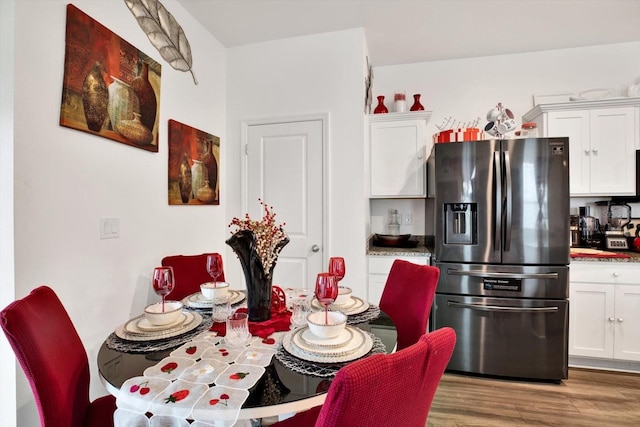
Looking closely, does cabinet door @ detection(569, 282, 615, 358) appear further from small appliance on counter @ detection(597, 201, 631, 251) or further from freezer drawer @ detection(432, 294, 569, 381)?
small appliance on counter @ detection(597, 201, 631, 251)

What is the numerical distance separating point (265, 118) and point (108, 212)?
1581mm

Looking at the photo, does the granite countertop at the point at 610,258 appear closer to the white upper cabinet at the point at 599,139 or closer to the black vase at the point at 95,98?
the white upper cabinet at the point at 599,139

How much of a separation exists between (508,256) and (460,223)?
41cm

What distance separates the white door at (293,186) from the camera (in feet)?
9.09

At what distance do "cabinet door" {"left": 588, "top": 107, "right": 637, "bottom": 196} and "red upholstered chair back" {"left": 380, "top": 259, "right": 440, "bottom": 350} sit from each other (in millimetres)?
2151

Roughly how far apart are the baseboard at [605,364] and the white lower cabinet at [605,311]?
10 cm

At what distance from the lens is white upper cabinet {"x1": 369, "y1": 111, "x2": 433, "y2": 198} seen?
2.89 metres

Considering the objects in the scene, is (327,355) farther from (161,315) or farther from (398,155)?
(398,155)

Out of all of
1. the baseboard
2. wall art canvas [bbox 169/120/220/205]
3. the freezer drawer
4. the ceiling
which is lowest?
the baseboard

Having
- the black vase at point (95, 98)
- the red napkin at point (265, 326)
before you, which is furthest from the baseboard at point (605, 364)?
the black vase at point (95, 98)

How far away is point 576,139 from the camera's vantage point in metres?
2.69

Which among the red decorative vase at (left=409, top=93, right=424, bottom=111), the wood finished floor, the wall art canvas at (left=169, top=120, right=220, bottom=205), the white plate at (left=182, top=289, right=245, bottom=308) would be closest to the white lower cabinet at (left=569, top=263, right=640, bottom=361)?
the wood finished floor

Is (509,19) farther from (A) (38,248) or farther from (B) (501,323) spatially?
(A) (38,248)

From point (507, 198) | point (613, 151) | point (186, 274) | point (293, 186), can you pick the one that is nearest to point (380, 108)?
point (293, 186)
